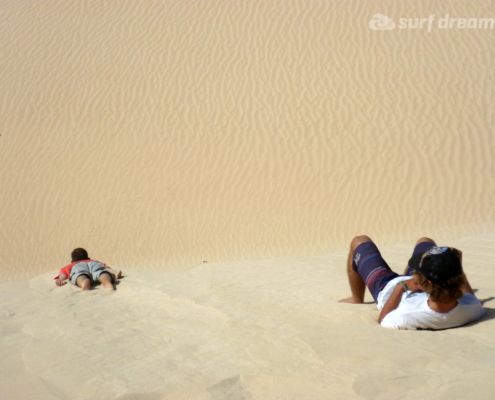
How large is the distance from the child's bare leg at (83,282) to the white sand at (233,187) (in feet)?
0.69

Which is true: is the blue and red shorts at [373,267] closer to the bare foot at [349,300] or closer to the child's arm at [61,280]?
the bare foot at [349,300]

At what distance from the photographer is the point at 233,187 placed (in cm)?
1173

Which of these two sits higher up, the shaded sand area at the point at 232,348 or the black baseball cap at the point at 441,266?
the black baseball cap at the point at 441,266

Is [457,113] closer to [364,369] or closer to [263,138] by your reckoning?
[263,138]

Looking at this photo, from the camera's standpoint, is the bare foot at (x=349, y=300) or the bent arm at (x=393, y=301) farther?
the bare foot at (x=349, y=300)

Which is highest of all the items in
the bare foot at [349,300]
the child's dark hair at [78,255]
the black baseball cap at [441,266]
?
the black baseball cap at [441,266]

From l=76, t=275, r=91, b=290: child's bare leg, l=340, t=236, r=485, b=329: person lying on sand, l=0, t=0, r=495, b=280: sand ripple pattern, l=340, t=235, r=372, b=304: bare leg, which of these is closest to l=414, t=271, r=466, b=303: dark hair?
l=340, t=236, r=485, b=329: person lying on sand

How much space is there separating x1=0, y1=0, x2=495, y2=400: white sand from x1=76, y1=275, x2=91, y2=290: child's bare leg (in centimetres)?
21

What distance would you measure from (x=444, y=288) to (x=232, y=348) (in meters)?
1.21

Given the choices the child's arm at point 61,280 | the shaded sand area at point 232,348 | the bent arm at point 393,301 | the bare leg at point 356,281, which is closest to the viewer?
the shaded sand area at point 232,348

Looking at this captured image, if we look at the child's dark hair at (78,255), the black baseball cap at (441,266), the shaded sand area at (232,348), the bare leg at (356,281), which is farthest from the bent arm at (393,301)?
the child's dark hair at (78,255)

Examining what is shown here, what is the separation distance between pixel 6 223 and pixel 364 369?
1135cm

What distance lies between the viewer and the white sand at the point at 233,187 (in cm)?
245

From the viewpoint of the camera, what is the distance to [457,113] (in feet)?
41.9
